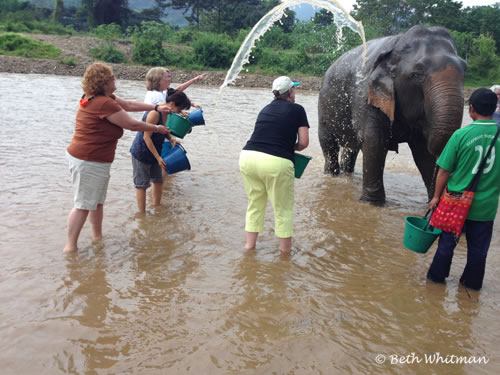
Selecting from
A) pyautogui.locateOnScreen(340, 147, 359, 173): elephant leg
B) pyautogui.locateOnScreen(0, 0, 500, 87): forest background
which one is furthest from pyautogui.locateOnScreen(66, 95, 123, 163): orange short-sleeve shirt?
pyautogui.locateOnScreen(0, 0, 500, 87): forest background

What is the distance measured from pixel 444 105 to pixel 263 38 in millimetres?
36333

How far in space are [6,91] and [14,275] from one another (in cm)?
1497

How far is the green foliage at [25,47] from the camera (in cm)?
3150

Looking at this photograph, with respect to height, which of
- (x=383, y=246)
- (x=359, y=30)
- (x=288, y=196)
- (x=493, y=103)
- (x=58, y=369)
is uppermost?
(x=359, y=30)

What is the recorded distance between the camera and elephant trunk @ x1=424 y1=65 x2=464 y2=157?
513 centimetres

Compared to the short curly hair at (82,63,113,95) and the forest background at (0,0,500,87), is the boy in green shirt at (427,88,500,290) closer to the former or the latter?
the short curly hair at (82,63,113,95)

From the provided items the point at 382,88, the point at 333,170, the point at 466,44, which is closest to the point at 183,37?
the point at 466,44

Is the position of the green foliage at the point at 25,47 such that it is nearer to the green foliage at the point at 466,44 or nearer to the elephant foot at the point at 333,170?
the elephant foot at the point at 333,170

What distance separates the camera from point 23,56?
30.6 m

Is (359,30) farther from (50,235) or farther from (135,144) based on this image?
(50,235)

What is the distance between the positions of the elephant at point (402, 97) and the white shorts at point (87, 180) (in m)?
3.60

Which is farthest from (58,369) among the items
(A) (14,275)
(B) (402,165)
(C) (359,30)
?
(B) (402,165)

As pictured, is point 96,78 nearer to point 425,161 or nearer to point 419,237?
point 419,237

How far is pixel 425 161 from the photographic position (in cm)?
657
